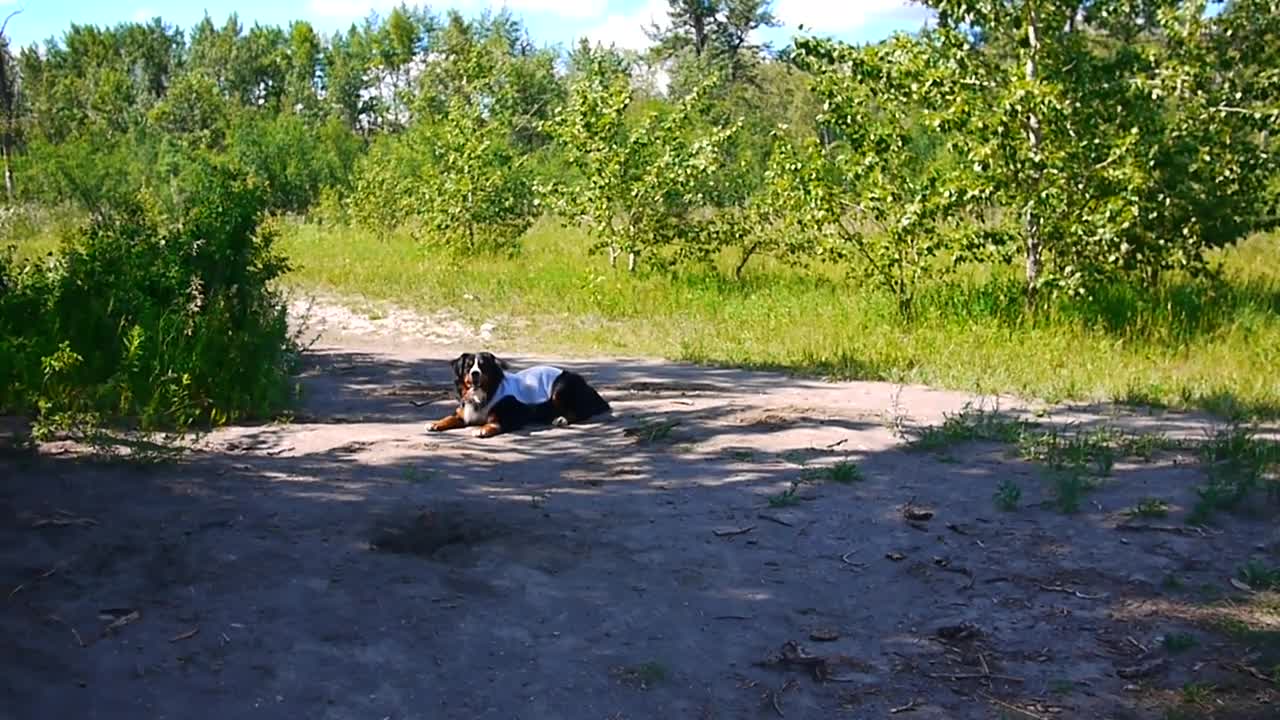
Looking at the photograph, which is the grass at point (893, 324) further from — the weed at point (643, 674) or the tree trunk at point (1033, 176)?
the weed at point (643, 674)

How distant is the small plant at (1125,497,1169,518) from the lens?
6090 mm

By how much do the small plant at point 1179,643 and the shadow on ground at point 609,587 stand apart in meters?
0.01

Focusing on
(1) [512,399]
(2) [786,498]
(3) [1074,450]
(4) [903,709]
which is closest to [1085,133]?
(3) [1074,450]

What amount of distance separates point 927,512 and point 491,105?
17511mm

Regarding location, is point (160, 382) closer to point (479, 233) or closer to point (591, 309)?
point (591, 309)

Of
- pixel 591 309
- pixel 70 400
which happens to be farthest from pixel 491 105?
pixel 70 400

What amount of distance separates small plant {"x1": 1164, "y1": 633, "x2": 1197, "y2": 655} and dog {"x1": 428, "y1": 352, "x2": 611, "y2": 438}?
14.6 feet

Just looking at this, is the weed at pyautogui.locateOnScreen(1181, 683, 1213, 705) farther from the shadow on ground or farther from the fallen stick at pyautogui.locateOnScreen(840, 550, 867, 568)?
the fallen stick at pyautogui.locateOnScreen(840, 550, 867, 568)

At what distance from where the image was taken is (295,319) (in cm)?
1505

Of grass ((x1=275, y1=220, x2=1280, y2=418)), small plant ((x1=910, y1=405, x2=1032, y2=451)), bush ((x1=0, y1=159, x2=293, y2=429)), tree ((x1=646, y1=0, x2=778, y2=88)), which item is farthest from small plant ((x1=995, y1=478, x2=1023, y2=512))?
tree ((x1=646, y1=0, x2=778, y2=88))

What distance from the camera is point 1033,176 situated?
12.2m

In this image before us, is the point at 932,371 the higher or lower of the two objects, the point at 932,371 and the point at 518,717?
the higher

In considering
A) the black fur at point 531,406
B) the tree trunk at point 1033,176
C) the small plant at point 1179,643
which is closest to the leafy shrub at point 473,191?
the tree trunk at point 1033,176

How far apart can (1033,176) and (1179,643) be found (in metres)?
8.34
